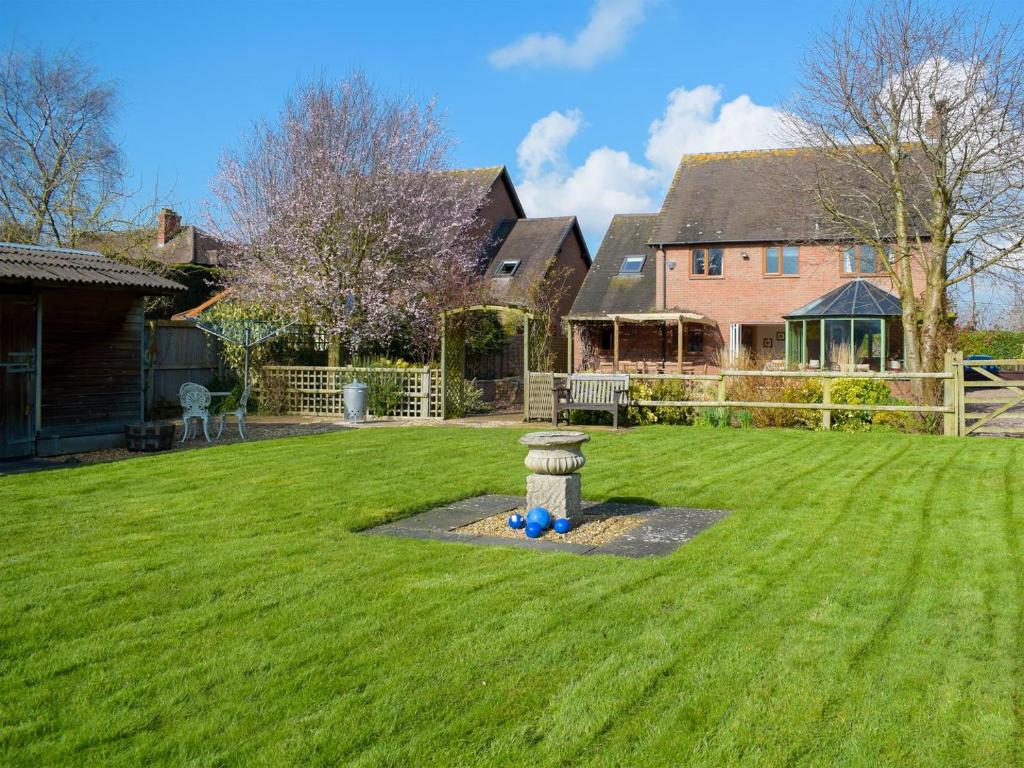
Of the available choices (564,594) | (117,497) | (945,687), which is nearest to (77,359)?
(117,497)

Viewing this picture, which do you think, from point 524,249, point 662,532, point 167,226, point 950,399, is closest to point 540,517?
point 662,532

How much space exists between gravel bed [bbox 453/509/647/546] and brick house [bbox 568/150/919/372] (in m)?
19.1

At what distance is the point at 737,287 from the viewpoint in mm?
29328

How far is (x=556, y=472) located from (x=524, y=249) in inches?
1074

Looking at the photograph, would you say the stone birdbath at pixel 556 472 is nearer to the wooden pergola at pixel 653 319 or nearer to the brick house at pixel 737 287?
the wooden pergola at pixel 653 319

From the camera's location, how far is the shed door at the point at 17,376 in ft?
40.0

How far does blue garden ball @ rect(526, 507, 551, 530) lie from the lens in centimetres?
760

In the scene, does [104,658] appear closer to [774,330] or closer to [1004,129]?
[1004,129]

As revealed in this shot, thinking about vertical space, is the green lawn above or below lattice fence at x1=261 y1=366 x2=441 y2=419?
below

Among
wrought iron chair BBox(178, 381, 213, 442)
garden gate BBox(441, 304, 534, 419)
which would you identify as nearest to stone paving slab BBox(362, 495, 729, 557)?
wrought iron chair BBox(178, 381, 213, 442)

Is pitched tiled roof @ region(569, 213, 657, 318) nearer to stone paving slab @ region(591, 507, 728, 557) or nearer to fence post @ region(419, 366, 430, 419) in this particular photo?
fence post @ region(419, 366, 430, 419)

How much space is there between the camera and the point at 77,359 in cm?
1384

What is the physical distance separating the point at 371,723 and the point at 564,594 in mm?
2143

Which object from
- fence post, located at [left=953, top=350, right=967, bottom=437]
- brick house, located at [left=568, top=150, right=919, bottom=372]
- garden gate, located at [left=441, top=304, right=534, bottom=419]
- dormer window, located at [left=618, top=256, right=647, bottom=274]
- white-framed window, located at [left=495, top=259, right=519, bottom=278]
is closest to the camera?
fence post, located at [left=953, top=350, right=967, bottom=437]
